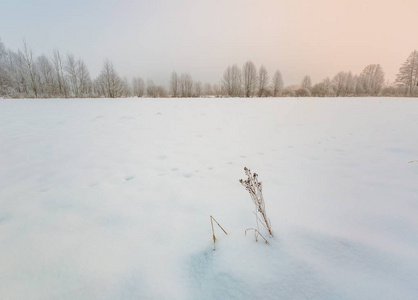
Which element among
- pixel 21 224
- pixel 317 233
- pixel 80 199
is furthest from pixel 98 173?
pixel 317 233

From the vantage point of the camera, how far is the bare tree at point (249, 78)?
132 ft

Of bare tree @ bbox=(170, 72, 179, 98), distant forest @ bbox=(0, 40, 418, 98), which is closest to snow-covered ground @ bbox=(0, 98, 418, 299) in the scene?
distant forest @ bbox=(0, 40, 418, 98)

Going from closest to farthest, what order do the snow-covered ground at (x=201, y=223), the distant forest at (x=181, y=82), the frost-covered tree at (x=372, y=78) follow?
the snow-covered ground at (x=201, y=223), the distant forest at (x=181, y=82), the frost-covered tree at (x=372, y=78)

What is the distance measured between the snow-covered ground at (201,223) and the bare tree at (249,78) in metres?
39.1

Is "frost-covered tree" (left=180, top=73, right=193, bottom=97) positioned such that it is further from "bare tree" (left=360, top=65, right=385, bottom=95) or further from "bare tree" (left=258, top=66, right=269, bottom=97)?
"bare tree" (left=360, top=65, right=385, bottom=95)

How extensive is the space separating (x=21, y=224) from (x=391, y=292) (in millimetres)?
3426

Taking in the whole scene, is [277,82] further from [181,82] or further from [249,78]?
[181,82]

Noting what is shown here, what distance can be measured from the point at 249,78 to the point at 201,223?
42.7 m

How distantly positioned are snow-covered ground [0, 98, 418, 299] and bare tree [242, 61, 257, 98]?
3910 cm

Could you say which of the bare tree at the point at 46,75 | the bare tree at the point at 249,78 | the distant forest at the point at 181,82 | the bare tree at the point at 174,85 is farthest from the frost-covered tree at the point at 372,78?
the bare tree at the point at 46,75

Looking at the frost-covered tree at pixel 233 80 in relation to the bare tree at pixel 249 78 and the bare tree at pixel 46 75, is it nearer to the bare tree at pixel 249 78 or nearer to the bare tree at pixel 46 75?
the bare tree at pixel 249 78

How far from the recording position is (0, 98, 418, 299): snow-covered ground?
4.72 ft

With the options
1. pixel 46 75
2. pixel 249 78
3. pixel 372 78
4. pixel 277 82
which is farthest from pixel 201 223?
pixel 372 78

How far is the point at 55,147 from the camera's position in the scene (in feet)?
14.9
